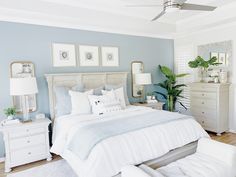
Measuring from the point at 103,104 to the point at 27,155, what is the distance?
1.54 m

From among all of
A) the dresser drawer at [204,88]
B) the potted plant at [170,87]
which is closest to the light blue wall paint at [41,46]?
the potted plant at [170,87]

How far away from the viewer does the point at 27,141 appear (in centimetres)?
308

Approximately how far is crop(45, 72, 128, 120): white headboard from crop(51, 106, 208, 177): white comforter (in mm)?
824

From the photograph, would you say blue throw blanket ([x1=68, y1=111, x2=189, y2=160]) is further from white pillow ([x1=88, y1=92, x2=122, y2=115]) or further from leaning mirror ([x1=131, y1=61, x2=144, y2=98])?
leaning mirror ([x1=131, y1=61, x2=144, y2=98])

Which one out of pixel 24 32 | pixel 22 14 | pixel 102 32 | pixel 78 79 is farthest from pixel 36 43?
pixel 102 32

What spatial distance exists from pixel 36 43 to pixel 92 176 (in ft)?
9.09

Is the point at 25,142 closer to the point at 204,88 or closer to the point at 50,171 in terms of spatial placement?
the point at 50,171

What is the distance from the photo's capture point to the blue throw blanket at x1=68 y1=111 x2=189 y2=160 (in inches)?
86.7

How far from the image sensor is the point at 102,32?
4359mm

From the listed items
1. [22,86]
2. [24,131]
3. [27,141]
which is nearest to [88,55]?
[22,86]

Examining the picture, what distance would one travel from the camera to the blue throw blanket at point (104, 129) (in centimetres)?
220

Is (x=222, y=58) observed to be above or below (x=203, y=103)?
above

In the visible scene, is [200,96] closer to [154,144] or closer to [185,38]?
[185,38]

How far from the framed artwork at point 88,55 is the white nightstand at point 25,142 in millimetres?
1581
